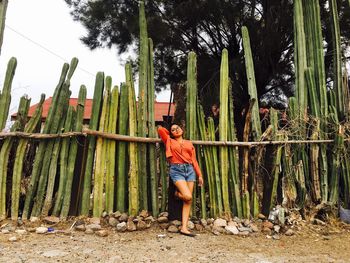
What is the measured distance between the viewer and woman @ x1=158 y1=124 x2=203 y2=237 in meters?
4.47

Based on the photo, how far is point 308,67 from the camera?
5.77 metres

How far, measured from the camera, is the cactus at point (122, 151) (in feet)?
15.7

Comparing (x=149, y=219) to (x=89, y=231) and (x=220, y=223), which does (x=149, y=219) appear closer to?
(x=89, y=231)

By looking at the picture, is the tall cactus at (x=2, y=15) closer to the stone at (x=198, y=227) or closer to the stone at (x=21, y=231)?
the stone at (x=21, y=231)

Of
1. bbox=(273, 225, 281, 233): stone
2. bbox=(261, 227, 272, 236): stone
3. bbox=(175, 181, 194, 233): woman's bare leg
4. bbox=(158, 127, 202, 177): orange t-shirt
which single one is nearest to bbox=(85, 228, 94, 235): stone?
bbox=(175, 181, 194, 233): woman's bare leg

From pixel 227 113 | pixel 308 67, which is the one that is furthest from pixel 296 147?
pixel 308 67

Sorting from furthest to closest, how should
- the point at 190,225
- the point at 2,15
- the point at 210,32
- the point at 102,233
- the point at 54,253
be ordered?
the point at 210,32 < the point at 2,15 < the point at 190,225 < the point at 102,233 < the point at 54,253

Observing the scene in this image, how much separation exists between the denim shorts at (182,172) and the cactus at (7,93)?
7.71ft

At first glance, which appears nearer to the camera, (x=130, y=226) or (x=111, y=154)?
(x=130, y=226)

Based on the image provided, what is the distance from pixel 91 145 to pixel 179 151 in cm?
117

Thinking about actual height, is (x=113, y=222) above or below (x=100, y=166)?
below

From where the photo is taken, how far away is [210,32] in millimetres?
8781

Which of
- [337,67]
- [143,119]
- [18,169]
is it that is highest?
[337,67]

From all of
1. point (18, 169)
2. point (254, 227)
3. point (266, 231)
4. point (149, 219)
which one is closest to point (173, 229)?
point (149, 219)
